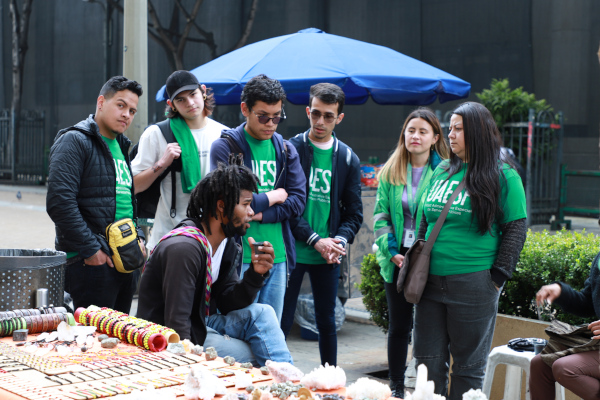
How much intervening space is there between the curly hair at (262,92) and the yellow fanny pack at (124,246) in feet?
3.43

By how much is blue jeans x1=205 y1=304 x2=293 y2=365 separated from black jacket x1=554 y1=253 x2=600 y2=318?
4.79 feet

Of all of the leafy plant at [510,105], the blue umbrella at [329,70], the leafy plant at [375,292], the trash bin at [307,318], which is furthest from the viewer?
the leafy plant at [510,105]

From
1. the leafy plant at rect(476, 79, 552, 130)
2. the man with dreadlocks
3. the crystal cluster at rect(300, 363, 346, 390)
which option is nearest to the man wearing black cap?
the man with dreadlocks

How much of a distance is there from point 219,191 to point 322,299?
5.70 feet

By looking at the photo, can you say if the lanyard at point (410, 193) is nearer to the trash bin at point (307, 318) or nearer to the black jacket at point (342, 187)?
the black jacket at point (342, 187)

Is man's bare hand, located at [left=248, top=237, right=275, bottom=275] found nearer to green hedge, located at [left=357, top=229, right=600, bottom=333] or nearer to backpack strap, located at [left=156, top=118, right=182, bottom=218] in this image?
backpack strap, located at [left=156, top=118, right=182, bottom=218]

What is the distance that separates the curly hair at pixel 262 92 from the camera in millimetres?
4285

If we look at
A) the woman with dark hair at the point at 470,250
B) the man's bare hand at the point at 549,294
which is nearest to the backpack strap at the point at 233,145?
the woman with dark hair at the point at 470,250

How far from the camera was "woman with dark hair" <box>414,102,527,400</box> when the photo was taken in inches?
150

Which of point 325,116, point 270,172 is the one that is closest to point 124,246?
point 270,172

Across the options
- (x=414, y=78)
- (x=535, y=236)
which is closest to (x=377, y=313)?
(x=535, y=236)

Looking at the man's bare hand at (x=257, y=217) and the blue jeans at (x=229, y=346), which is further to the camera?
Answer: the man's bare hand at (x=257, y=217)

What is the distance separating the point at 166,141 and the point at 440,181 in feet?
6.09

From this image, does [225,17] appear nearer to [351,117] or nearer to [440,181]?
[351,117]
